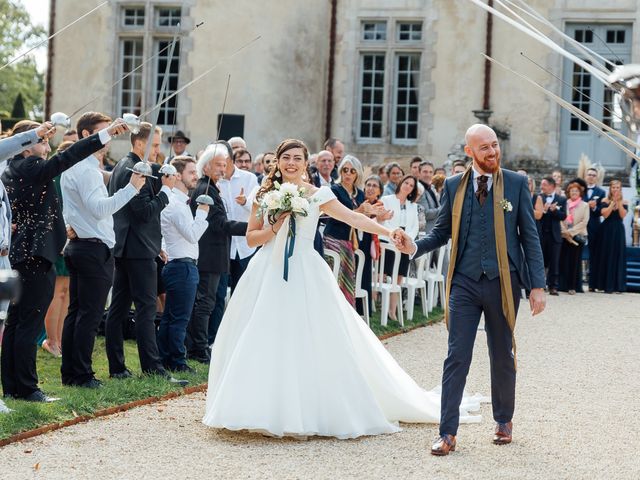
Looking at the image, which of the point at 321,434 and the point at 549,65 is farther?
the point at 549,65

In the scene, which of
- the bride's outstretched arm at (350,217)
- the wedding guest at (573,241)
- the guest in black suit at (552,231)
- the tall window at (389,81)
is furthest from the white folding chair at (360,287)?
the tall window at (389,81)

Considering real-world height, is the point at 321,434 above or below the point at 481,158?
below

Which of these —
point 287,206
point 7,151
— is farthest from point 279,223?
point 7,151

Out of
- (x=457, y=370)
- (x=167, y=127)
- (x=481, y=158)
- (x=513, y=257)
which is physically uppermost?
(x=167, y=127)

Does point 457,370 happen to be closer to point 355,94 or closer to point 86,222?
point 86,222

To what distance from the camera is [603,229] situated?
1750 cm

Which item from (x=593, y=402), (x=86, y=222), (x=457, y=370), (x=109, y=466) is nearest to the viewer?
(x=109, y=466)

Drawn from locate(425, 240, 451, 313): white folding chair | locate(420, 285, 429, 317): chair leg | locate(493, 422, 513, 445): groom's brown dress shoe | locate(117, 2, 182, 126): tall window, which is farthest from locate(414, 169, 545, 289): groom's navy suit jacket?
locate(117, 2, 182, 126): tall window

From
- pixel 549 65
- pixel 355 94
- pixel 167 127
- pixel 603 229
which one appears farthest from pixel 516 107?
pixel 167 127

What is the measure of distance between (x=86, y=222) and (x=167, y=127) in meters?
Answer: 15.3

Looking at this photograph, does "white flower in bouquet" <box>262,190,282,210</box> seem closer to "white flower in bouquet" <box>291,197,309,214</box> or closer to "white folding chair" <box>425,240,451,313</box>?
"white flower in bouquet" <box>291,197,309,214</box>

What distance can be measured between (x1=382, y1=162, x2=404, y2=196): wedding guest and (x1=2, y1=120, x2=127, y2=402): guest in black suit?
716 centimetres

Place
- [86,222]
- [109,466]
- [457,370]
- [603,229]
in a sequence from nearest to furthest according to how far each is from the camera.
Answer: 1. [109,466]
2. [457,370]
3. [86,222]
4. [603,229]

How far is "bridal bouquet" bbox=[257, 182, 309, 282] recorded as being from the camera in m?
6.48
